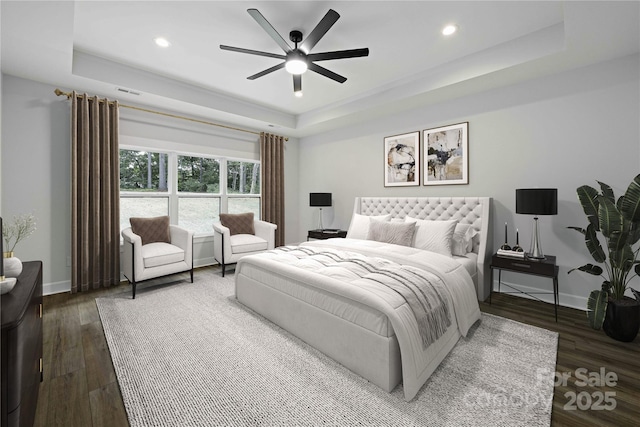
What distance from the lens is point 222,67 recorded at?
140 inches

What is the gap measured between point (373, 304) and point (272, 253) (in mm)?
1586

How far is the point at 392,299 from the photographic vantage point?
1850 mm

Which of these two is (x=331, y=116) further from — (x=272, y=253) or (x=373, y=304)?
(x=373, y=304)

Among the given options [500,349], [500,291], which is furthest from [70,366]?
[500,291]

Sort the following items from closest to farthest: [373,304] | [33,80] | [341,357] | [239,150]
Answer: [373,304]
[341,357]
[33,80]
[239,150]

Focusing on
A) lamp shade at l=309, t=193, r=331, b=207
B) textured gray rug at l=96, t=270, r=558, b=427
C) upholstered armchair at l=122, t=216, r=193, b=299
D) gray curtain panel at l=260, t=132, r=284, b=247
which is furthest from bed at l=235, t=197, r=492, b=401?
gray curtain panel at l=260, t=132, r=284, b=247

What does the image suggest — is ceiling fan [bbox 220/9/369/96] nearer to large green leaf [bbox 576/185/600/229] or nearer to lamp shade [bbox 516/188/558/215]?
lamp shade [bbox 516/188/558/215]

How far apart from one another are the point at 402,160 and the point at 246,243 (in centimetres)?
288

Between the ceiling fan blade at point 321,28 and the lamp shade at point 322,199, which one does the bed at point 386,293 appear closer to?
the lamp shade at point 322,199

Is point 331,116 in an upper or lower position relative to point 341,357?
upper

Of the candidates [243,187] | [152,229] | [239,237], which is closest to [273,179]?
[243,187]

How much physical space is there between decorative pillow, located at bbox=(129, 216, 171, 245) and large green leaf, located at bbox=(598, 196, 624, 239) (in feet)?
16.7

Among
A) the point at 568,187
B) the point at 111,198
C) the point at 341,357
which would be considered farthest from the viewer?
the point at 111,198

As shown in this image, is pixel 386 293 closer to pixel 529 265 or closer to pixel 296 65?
pixel 529 265
